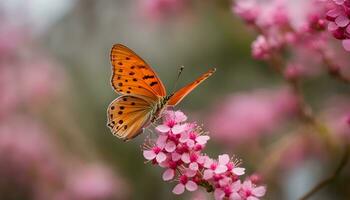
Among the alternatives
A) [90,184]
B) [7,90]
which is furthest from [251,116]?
[7,90]


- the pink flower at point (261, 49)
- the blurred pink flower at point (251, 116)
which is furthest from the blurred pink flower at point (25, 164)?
the pink flower at point (261, 49)

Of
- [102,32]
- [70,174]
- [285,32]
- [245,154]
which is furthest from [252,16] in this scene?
[102,32]

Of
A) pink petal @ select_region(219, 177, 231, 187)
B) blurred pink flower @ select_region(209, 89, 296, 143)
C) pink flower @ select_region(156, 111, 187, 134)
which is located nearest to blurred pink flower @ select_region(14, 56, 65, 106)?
blurred pink flower @ select_region(209, 89, 296, 143)

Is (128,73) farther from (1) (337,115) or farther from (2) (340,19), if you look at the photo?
(1) (337,115)

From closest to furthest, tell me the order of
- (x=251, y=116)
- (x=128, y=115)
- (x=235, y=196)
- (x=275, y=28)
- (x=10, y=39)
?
1. (x=235, y=196)
2. (x=128, y=115)
3. (x=275, y=28)
4. (x=251, y=116)
5. (x=10, y=39)

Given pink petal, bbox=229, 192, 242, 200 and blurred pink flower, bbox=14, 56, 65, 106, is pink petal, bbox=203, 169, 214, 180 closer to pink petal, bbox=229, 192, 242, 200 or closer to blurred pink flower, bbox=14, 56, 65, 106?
pink petal, bbox=229, 192, 242, 200

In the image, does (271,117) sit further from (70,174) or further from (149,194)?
(70,174)
